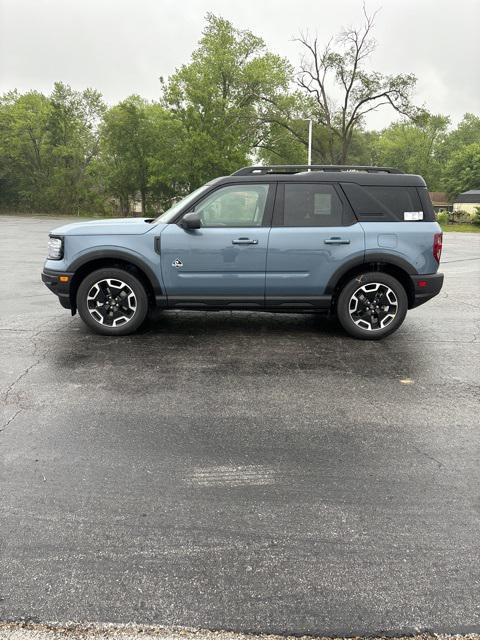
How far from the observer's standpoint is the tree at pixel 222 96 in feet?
160

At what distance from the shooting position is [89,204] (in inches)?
2493

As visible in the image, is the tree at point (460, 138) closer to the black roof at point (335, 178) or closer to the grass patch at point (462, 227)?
the grass patch at point (462, 227)

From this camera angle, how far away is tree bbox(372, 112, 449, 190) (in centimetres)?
9238

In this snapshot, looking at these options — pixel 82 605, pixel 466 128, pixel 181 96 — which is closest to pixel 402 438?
pixel 82 605

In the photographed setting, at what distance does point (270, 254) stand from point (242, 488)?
348cm

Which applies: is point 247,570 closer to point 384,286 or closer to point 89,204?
point 384,286

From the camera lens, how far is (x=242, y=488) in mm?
2953

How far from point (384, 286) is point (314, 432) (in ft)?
9.68

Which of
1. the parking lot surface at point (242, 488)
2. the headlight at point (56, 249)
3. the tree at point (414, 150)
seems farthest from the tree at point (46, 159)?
the parking lot surface at point (242, 488)

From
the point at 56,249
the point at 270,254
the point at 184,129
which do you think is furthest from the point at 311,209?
the point at 184,129

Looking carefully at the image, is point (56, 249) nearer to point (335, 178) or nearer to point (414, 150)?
point (335, 178)

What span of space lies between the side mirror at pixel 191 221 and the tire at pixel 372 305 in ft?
6.12

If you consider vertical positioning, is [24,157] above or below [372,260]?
above

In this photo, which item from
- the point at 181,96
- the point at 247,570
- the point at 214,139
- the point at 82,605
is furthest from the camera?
the point at 181,96
